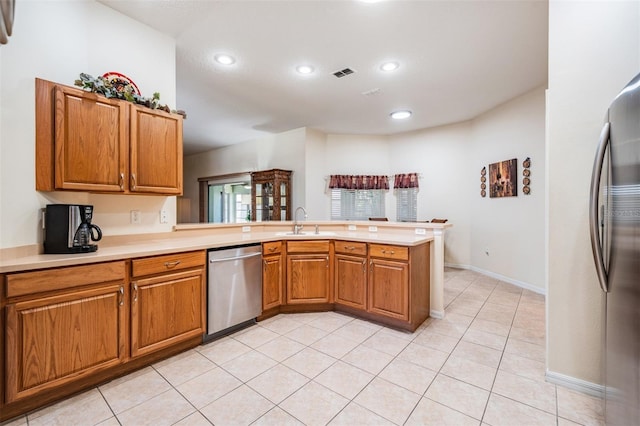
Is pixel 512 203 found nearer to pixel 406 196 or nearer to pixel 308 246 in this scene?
pixel 406 196

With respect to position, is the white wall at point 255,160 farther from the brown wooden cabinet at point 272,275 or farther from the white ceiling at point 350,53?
the brown wooden cabinet at point 272,275

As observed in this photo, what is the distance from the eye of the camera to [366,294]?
2.87 m

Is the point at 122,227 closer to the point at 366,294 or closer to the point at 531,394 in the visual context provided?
the point at 366,294

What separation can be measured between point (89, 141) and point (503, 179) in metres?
5.29

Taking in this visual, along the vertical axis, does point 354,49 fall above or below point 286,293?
above

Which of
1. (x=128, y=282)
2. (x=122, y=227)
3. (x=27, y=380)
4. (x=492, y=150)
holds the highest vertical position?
(x=492, y=150)

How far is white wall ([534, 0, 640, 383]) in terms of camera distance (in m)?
1.66

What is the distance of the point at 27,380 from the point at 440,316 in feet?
10.9

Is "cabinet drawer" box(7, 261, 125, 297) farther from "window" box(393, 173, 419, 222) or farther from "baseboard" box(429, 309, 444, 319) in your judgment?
"window" box(393, 173, 419, 222)

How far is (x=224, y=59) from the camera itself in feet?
9.89

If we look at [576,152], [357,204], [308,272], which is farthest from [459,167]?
[308,272]

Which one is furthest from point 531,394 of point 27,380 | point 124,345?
point 27,380

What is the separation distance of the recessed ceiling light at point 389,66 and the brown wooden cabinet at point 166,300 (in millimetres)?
2815

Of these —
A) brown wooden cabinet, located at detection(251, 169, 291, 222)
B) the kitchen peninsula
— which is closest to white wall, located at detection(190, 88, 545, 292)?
brown wooden cabinet, located at detection(251, 169, 291, 222)
